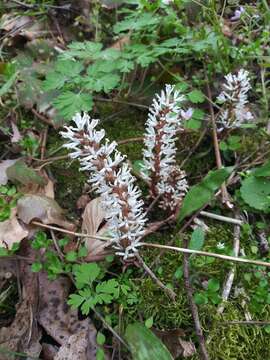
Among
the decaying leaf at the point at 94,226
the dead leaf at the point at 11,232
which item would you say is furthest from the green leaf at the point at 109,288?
the dead leaf at the point at 11,232

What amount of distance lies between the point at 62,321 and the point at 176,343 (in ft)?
1.63

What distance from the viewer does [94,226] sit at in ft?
6.64

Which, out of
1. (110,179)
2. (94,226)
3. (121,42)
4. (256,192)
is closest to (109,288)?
(94,226)

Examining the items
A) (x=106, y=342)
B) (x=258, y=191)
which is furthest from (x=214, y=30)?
(x=106, y=342)

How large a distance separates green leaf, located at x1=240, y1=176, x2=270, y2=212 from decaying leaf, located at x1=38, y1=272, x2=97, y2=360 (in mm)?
933

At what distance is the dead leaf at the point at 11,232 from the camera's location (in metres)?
2.01

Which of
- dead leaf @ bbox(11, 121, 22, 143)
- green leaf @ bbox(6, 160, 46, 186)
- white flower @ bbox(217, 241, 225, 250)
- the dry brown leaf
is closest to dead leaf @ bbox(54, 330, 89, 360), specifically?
white flower @ bbox(217, 241, 225, 250)

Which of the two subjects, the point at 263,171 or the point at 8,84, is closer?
the point at 263,171

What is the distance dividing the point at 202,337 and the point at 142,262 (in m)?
0.39

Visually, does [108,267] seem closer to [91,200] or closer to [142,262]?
[142,262]

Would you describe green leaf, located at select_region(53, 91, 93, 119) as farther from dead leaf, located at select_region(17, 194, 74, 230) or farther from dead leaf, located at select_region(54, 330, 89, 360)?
dead leaf, located at select_region(54, 330, 89, 360)

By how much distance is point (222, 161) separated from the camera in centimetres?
234

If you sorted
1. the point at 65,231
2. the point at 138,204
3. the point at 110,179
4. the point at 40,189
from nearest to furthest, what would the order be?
the point at 110,179
the point at 138,204
the point at 65,231
the point at 40,189

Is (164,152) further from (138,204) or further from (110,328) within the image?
(110,328)
